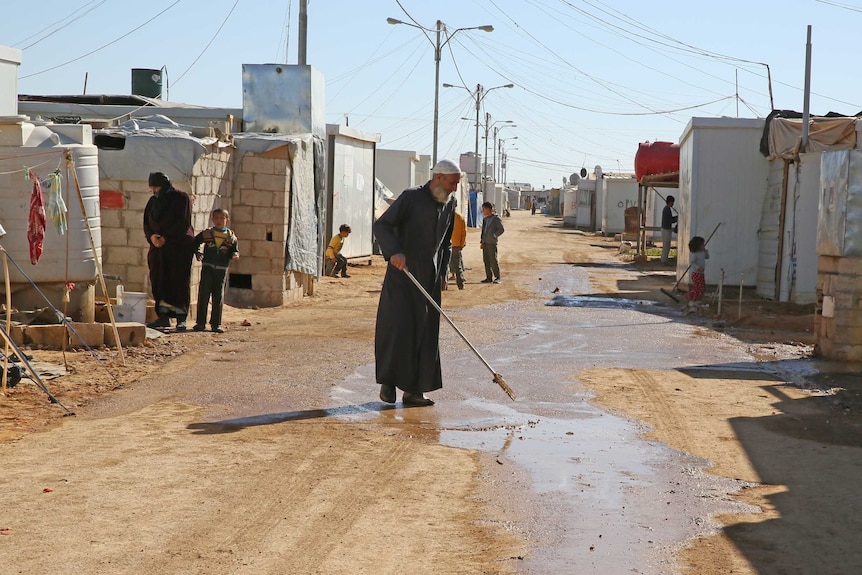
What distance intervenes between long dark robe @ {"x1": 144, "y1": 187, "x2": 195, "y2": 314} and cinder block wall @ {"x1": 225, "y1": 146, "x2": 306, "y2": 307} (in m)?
2.92

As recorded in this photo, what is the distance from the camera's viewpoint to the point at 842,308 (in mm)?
10047

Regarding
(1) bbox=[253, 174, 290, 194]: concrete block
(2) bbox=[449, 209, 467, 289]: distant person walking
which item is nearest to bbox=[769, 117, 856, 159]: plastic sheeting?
(2) bbox=[449, 209, 467, 289]: distant person walking

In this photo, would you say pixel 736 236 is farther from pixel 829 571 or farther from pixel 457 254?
pixel 829 571

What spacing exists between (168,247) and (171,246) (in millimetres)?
35

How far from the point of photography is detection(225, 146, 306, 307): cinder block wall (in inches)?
584

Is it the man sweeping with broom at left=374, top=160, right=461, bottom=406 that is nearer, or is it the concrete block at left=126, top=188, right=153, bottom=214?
the man sweeping with broom at left=374, top=160, right=461, bottom=406

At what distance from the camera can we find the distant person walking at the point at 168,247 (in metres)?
11.7

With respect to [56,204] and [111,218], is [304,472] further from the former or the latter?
[111,218]

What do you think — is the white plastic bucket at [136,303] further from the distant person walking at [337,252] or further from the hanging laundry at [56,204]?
the distant person walking at [337,252]

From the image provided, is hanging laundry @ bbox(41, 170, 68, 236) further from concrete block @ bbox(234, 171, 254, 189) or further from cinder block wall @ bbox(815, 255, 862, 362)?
cinder block wall @ bbox(815, 255, 862, 362)

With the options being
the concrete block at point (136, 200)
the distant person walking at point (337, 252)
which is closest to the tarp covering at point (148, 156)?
the concrete block at point (136, 200)

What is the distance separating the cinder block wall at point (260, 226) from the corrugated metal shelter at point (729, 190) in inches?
290

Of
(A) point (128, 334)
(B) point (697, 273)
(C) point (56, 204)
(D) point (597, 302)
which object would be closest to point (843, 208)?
(B) point (697, 273)

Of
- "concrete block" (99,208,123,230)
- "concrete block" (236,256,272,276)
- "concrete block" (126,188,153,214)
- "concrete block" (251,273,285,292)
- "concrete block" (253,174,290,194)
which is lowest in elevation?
"concrete block" (251,273,285,292)
